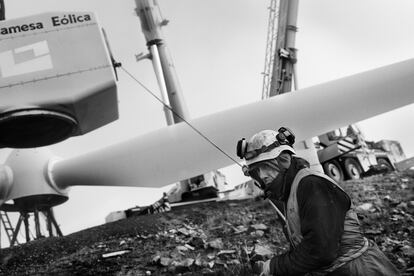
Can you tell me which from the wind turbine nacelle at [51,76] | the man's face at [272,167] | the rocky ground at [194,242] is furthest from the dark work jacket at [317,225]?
→ the rocky ground at [194,242]

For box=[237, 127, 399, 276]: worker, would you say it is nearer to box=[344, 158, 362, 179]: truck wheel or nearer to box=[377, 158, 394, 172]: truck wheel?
box=[344, 158, 362, 179]: truck wheel

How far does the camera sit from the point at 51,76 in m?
3.63

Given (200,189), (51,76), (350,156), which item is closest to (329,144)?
(350,156)

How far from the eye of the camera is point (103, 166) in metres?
5.60

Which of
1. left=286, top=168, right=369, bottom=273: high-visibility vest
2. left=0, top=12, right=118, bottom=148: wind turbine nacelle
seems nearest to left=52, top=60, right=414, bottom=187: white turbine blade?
left=0, top=12, right=118, bottom=148: wind turbine nacelle

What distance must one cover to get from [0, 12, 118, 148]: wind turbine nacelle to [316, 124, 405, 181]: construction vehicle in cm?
1210

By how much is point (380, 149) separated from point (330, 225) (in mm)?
17145

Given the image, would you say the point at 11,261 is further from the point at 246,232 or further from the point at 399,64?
the point at 399,64

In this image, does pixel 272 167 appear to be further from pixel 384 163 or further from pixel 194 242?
pixel 384 163

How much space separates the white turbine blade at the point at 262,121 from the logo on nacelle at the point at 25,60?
5.96 feet

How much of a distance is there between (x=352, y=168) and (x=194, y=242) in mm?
9573

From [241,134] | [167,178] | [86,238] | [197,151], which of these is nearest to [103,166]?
[167,178]

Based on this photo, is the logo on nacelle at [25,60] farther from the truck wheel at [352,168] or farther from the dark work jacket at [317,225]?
the truck wheel at [352,168]

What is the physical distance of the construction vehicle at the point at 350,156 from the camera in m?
14.8
